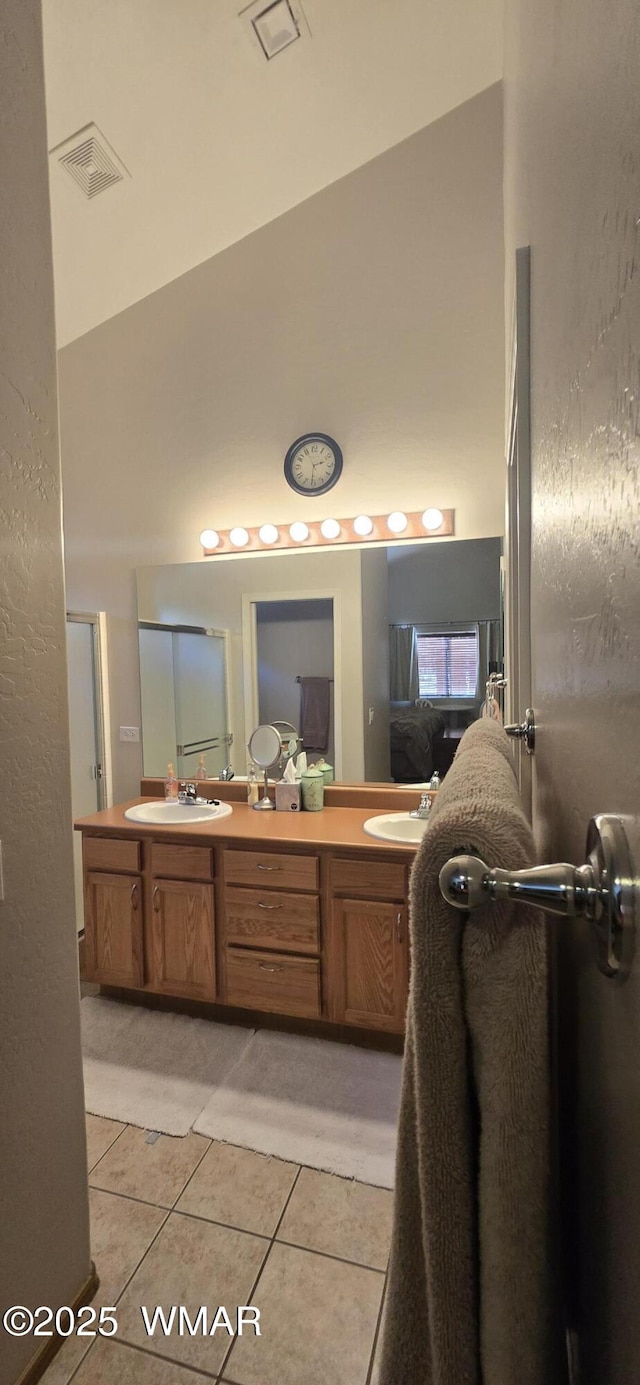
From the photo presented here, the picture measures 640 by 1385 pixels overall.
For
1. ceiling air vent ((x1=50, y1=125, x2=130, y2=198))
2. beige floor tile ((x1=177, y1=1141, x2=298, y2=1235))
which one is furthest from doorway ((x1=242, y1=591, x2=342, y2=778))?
ceiling air vent ((x1=50, y1=125, x2=130, y2=198))

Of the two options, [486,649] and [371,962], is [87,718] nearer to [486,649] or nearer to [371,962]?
[371,962]

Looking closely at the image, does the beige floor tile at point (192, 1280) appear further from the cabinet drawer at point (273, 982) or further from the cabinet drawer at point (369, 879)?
the cabinet drawer at point (369, 879)

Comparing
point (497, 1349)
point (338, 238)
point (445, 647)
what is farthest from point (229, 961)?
point (338, 238)

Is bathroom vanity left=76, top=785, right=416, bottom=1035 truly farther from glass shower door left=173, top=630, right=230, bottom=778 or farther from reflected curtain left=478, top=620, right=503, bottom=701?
reflected curtain left=478, top=620, right=503, bottom=701

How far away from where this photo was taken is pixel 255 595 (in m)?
2.80

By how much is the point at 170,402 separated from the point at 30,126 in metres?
1.69

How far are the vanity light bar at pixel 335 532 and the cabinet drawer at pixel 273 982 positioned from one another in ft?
5.48

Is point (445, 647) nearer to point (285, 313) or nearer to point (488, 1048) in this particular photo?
point (285, 313)

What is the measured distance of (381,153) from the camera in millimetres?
2367

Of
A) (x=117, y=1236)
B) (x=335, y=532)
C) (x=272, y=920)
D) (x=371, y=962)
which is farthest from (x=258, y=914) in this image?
(x=335, y=532)

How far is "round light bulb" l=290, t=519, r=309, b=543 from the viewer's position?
2.69 m

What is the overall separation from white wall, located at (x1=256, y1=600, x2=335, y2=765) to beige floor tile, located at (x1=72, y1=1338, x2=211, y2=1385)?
1838 millimetres

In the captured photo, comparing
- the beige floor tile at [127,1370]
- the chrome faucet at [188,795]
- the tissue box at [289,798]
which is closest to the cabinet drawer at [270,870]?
the tissue box at [289,798]

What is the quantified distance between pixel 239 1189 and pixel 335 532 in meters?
2.26
